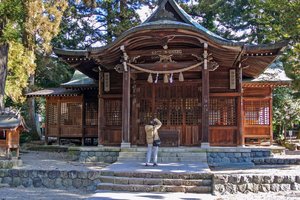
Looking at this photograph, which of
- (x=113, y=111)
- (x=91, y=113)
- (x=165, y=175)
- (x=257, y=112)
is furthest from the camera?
(x=91, y=113)

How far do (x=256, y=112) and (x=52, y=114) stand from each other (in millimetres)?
11829

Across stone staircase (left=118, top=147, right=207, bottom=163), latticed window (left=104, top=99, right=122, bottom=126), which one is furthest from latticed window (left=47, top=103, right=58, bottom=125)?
stone staircase (left=118, top=147, right=207, bottom=163)

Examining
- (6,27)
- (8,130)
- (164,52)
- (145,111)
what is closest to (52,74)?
(6,27)

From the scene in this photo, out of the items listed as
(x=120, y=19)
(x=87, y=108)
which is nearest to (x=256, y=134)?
(x=87, y=108)

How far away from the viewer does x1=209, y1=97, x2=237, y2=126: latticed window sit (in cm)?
1532

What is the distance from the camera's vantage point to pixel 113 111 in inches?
645

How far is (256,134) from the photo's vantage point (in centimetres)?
1834

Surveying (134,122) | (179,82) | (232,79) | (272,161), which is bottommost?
(272,161)

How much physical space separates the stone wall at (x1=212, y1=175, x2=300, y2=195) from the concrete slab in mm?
763

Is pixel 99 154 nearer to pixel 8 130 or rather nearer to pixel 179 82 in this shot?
pixel 8 130

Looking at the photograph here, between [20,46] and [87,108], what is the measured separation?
5325mm

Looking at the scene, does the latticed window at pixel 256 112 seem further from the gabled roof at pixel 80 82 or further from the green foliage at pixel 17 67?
the green foliage at pixel 17 67

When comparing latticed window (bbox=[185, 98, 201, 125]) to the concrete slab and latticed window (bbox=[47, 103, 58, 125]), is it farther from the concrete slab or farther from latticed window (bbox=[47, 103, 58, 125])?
Result: latticed window (bbox=[47, 103, 58, 125])

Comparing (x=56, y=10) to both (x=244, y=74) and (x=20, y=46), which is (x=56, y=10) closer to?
(x=20, y=46)
